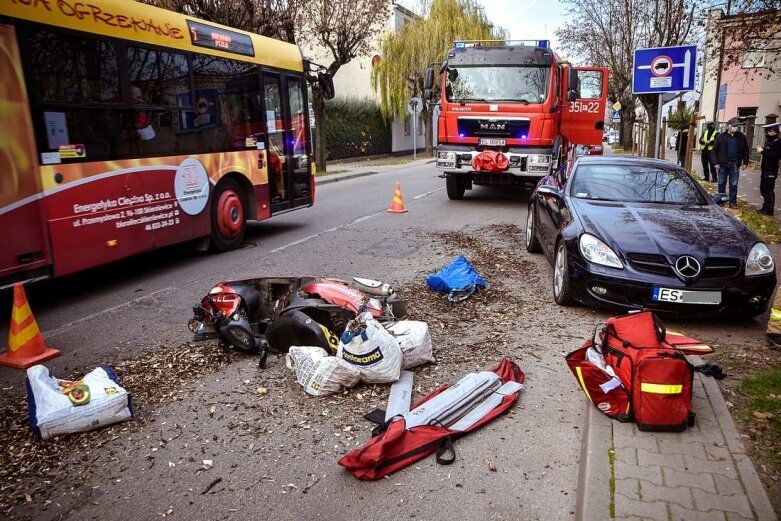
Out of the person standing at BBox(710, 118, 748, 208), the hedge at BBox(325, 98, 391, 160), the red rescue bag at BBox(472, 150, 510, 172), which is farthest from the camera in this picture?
the hedge at BBox(325, 98, 391, 160)

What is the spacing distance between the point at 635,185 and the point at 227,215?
5716 mm

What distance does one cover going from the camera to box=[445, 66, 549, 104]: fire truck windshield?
13.0 metres

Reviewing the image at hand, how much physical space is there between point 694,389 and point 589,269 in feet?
5.80

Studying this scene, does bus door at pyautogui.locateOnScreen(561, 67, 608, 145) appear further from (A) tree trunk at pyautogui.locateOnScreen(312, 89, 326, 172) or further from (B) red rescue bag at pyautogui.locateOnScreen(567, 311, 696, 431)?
(B) red rescue bag at pyautogui.locateOnScreen(567, 311, 696, 431)

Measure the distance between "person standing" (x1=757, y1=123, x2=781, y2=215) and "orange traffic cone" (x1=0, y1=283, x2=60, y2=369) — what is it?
11.9 m

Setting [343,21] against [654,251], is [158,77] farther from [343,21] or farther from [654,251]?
[343,21]

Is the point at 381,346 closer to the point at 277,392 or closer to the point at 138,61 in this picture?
the point at 277,392

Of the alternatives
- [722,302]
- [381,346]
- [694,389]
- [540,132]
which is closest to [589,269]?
[722,302]

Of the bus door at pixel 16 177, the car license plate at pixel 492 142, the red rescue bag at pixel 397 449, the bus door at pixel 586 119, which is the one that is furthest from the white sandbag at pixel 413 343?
the bus door at pixel 586 119

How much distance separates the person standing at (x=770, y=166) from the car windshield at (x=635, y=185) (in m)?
5.34

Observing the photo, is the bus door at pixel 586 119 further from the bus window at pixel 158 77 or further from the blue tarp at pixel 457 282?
the bus window at pixel 158 77

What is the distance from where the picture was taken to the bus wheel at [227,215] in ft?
29.0

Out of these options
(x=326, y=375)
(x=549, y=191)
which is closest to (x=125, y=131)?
(x=326, y=375)

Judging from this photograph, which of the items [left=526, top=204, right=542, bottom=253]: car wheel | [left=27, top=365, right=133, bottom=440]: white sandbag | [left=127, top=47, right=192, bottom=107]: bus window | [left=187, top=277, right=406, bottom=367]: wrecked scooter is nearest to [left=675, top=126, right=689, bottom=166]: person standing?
[left=526, top=204, right=542, bottom=253]: car wheel
